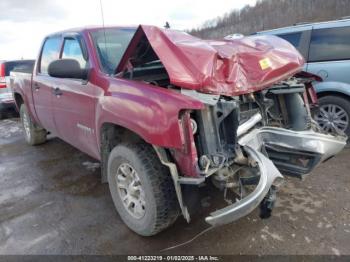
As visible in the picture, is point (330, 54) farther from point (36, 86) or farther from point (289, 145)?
point (36, 86)

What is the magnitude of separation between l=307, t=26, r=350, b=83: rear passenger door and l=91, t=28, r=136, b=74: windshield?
9.73 feet

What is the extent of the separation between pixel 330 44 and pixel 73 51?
3819 mm

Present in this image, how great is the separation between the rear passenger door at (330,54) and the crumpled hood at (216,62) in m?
2.06

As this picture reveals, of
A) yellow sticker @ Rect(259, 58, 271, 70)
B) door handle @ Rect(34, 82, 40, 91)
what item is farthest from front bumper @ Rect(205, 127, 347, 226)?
door handle @ Rect(34, 82, 40, 91)

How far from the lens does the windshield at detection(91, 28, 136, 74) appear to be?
10.9 ft

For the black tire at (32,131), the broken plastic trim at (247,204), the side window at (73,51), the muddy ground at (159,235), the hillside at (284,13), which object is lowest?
the muddy ground at (159,235)

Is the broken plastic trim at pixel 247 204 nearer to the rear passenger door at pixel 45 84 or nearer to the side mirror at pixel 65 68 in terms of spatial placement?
the side mirror at pixel 65 68

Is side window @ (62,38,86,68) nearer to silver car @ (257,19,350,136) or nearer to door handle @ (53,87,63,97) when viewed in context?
door handle @ (53,87,63,97)

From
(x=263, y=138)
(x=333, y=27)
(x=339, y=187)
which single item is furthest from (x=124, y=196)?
(x=333, y=27)

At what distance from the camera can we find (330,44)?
499cm

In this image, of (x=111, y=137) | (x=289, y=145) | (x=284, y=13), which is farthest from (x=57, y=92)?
(x=284, y=13)

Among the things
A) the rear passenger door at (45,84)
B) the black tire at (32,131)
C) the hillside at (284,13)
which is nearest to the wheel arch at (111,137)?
the rear passenger door at (45,84)

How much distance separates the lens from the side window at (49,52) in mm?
4355

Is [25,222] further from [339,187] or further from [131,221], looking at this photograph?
[339,187]
